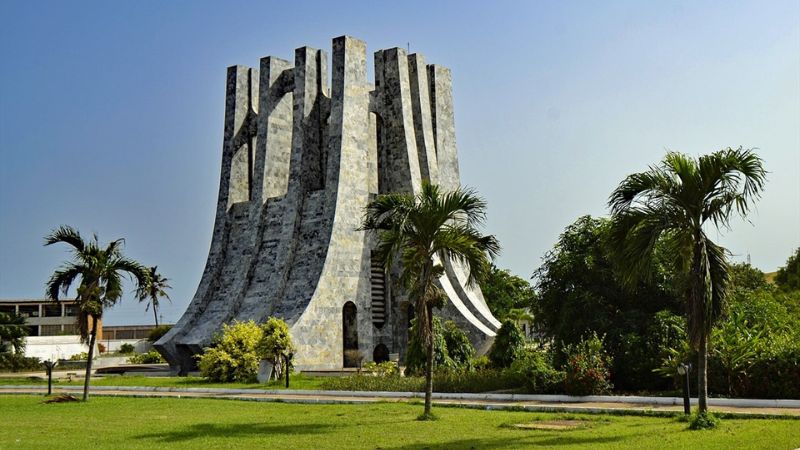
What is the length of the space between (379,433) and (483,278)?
4474 millimetres

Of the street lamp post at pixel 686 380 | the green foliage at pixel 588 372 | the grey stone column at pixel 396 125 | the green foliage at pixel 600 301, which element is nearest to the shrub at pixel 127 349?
the grey stone column at pixel 396 125

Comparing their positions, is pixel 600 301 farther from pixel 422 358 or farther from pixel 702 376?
pixel 702 376

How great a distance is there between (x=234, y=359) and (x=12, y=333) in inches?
827

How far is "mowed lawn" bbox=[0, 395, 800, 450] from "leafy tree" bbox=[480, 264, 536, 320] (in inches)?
1775

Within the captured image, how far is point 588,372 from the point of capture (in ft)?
68.4

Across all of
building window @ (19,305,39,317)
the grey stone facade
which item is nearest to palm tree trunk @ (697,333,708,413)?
the grey stone facade

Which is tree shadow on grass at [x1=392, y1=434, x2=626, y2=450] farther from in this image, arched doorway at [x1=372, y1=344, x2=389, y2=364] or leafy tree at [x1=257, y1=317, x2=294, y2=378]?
arched doorway at [x1=372, y1=344, x2=389, y2=364]

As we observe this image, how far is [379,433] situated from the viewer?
15.6 meters

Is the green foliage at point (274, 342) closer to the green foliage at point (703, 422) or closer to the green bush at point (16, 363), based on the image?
the green foliage at point (703, 422)

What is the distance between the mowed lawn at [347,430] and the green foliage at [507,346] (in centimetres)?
959

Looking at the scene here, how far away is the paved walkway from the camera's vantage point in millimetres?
17578

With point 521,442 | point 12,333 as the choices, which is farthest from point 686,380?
point 12,333

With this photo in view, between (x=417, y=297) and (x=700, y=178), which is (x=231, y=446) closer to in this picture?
(x=417, y=297)

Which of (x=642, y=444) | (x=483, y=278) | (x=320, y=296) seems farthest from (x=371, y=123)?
(x=642, y=444)
